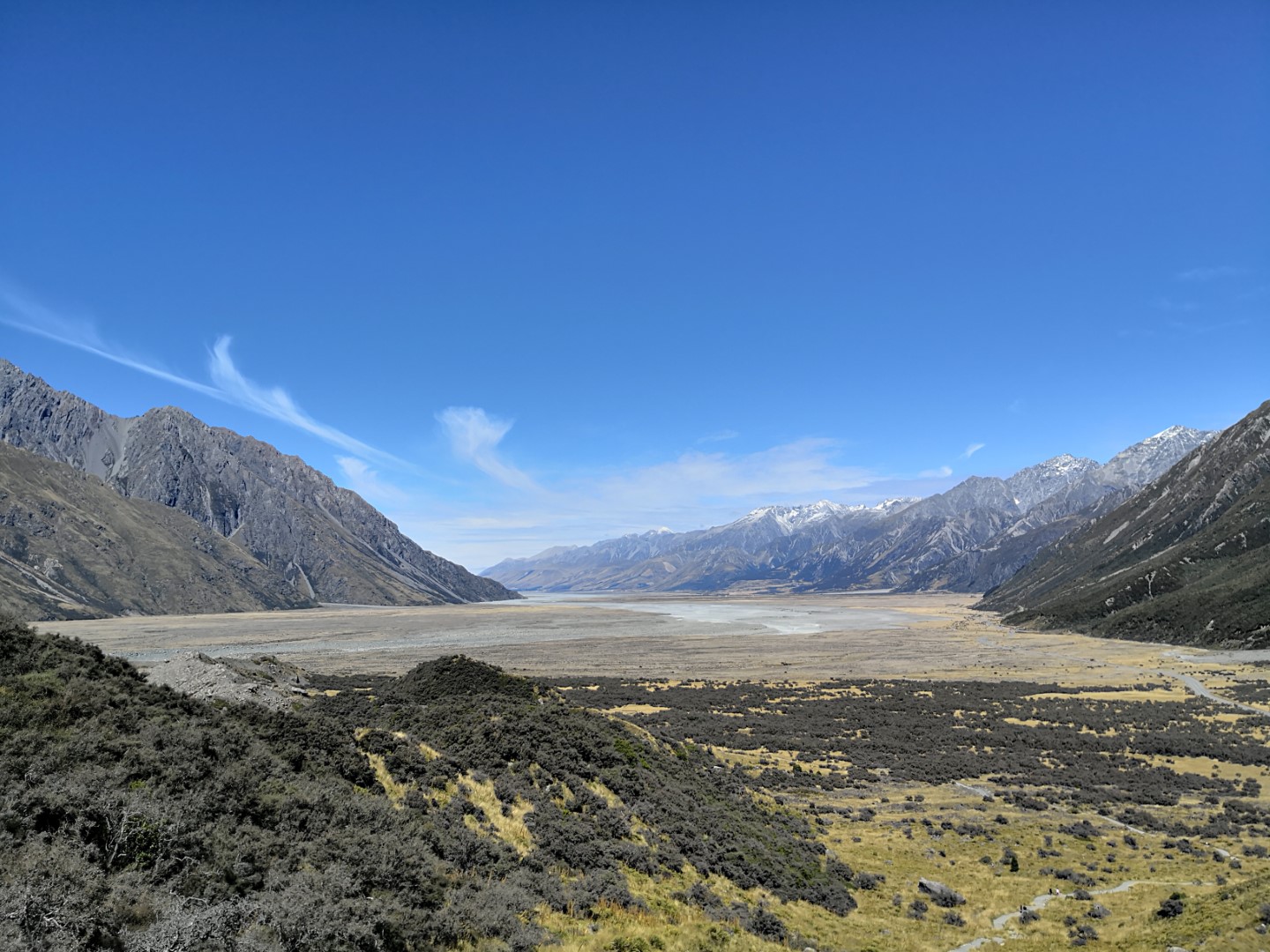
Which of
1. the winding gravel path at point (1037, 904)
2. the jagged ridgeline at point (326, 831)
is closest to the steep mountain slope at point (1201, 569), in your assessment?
the winding gravel path at point (1037, 904)

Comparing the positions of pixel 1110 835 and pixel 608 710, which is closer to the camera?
pixel 1110 835

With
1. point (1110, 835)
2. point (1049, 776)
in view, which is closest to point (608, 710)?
point (1049, 776)

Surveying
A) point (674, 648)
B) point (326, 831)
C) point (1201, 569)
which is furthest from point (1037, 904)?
point (1201, 569)

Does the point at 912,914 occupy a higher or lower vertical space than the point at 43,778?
lower

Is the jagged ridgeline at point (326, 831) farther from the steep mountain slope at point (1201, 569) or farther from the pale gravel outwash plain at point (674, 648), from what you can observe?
the steep mountain slope at point (1201, 569)

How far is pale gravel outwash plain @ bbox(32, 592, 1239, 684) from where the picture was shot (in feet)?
287

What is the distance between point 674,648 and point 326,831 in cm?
10812

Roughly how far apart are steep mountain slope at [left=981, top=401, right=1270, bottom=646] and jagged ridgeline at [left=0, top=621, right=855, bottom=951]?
122m

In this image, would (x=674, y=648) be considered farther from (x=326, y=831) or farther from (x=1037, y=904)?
(x=326, y=831)

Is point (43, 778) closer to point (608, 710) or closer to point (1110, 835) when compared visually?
point (1110, 835)

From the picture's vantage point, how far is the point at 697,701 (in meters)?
62.6

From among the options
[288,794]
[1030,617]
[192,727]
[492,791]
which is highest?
[192,727]

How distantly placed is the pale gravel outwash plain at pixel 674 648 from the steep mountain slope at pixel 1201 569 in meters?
9.18

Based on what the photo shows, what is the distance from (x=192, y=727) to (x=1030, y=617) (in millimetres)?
199808
